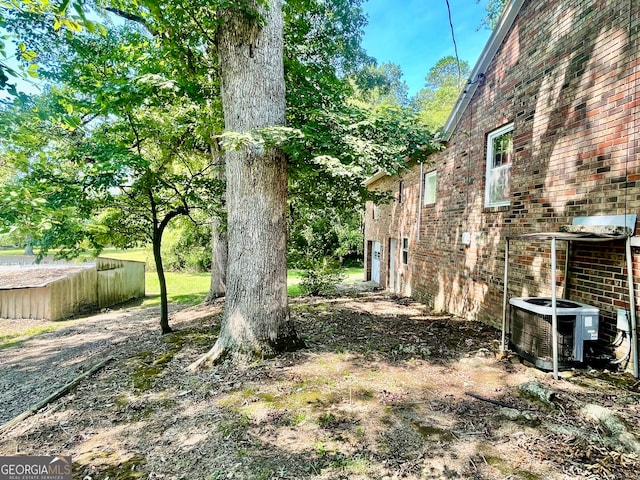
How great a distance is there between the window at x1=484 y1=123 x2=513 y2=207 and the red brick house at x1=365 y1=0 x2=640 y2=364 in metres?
0.03

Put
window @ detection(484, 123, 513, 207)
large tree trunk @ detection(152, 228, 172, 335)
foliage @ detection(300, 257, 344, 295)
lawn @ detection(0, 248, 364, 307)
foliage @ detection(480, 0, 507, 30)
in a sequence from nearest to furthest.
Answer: window @ detection(484, 123, 513, 207) < large tree trunk @ detection(152, 228, 172, 335) < foliage @ detection(300, 257, 344, 295) < lawn @ detection(0, 248, 364, 307) < foliage @ detection(480, 0, 507, 30)

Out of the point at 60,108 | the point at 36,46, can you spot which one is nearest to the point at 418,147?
the point at 60,108

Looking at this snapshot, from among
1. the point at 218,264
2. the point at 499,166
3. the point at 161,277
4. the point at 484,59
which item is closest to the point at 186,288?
the point at 218,264

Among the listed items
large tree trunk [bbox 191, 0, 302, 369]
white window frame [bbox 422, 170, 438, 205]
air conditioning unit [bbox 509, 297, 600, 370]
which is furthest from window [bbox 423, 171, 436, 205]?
large tree trunk [bbox 191, 0, 302, 369]

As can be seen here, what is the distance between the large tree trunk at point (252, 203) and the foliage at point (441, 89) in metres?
24.3

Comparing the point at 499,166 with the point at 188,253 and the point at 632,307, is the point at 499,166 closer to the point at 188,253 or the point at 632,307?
the point at 632,307

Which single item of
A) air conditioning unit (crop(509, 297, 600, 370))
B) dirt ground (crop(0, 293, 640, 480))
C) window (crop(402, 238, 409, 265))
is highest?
window (crop(402, 238, 409, 265))

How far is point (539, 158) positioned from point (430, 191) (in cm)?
456

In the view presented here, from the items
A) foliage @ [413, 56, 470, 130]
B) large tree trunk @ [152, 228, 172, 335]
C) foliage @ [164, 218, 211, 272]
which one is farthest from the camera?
foliage @ [413, 56, 470, 130]

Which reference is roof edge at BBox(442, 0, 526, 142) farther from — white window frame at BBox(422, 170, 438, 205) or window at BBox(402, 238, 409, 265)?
window at BBox(402, 238, 409, 265)

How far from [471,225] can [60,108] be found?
7.74 m

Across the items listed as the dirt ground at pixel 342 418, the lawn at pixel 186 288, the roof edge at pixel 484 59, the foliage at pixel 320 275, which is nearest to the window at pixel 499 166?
the roof edge at pixel 484 59

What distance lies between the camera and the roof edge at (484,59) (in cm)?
600

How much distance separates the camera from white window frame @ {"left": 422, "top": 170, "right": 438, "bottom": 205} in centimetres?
929
